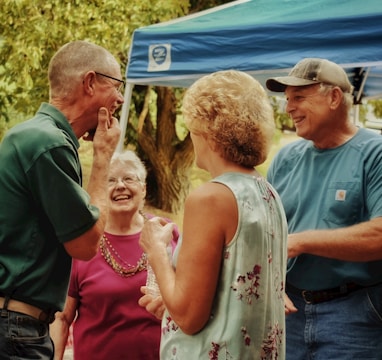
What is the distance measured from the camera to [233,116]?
84.9 inches

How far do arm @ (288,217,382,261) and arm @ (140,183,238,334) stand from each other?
2.78 feet

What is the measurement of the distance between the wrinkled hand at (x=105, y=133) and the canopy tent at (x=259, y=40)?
5.23 feet

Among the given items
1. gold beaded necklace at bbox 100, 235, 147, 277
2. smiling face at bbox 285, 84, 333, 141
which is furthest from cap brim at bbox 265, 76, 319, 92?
gold beaded necklace at bbox 100, 235, 147, 277

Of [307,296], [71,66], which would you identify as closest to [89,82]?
[71,66]

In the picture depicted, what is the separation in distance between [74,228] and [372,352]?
1.33 m

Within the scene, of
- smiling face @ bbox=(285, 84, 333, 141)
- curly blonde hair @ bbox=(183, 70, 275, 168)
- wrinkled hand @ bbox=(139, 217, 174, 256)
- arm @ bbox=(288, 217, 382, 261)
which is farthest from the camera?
smiling face @ bbox=(285, 84, 333, 141)

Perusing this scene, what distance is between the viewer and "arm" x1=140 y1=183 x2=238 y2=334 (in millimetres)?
2045

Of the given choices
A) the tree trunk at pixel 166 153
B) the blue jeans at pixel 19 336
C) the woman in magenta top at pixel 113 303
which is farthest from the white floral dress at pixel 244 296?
the tree trunk at pixel 166 153

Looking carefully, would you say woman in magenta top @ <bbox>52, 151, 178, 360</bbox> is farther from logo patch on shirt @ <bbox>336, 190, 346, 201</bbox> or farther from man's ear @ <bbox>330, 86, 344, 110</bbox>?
man's ear @ <bbox>330, 86, 344, 110</bbox>

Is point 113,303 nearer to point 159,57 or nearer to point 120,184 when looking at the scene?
point 120,184

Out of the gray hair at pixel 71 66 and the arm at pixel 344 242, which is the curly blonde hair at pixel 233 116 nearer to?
the gray hair at pixel 71 66

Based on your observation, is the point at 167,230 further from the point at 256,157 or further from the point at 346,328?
the point at 346,328

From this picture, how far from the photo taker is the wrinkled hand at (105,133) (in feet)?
8.68

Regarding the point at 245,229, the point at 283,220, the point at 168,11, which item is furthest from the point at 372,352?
the point at 168,11
